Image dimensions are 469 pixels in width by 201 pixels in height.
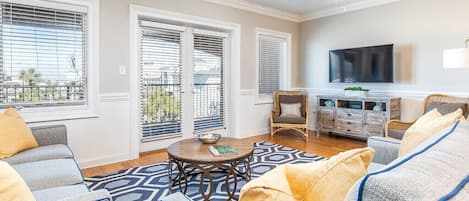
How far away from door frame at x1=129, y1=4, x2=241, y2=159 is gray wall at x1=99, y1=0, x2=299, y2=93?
0.06 meters

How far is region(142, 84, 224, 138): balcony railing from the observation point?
395cm

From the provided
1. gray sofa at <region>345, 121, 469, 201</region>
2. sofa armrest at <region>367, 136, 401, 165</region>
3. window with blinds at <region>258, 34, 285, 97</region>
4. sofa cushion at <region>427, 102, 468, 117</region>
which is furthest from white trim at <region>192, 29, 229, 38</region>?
gray sofa at <region>345, 121, 469, 201</region>

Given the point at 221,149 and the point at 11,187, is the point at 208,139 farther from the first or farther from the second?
the point at 11,187

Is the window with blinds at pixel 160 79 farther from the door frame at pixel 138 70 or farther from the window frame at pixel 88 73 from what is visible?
the window frame at pixel 88 73

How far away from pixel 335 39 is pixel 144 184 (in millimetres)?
4331

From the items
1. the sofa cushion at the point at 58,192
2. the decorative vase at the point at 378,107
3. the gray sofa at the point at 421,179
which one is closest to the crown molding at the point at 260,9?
the decorative vase at the point at 378,107

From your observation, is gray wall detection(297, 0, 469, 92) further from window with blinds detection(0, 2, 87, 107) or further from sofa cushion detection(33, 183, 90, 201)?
sofa cushion detection(33, 183, 90, 201)

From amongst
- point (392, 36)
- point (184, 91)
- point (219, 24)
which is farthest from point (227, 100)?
point (392, 36)

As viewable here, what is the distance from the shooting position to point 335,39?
17.2 feet

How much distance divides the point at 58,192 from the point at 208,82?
127 inches

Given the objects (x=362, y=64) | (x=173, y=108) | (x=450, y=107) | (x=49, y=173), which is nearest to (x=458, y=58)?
(x=450, y=107)

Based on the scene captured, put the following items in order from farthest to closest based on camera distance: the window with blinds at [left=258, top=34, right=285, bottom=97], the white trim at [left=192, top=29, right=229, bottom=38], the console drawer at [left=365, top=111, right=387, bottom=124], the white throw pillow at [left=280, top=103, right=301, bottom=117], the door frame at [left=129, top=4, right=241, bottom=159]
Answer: the window with blinds at [left=258, top=34, right=285, bottom=97], the white throw pillow at [left=280, top=103, right=301, bottom=117], the white trim at [left=192, top=29, right=229, bottom=38], the console drawer at [left=365, top=111, right=387, bottom=124], the door frame at [left=129, top=4, right=241, bottom=159]

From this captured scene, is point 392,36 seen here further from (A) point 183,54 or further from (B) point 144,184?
(B) point 144,184

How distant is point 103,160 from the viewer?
3385mm
